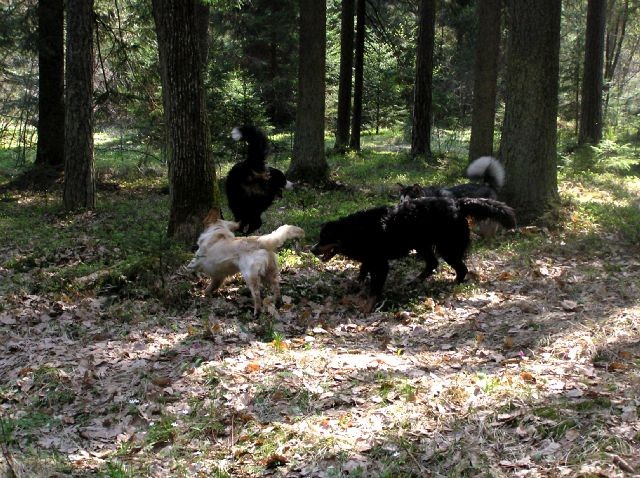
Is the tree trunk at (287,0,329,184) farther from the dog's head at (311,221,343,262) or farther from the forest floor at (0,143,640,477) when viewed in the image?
the dog's head at (311,221,343,262)

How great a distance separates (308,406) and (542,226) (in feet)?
23.7

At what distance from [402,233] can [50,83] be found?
1335 cm

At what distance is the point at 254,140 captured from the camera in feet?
33.6

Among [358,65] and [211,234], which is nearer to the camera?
[211,234]

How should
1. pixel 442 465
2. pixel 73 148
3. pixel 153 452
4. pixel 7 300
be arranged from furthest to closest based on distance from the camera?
pixel 73 148 → pixel 7 300 → pixel 153 452 → pixel 442 465

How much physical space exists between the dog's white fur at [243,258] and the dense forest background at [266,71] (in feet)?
20.4

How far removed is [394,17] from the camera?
1442 inches

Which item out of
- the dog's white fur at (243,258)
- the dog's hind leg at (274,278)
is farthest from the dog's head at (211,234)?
the dog's hind leg at (274,278)

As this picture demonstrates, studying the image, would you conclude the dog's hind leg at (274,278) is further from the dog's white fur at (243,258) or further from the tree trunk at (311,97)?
the tree trunk at (311,97)

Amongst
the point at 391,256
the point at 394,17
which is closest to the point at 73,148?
the point at 391,256

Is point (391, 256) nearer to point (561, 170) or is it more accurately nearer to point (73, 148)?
point (73, 148)

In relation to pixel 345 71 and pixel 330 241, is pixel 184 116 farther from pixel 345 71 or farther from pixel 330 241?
Answer: pixel 345 71

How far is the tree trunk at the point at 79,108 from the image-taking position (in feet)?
41.3

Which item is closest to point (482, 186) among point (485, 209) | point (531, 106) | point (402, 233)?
point (531, 106)
